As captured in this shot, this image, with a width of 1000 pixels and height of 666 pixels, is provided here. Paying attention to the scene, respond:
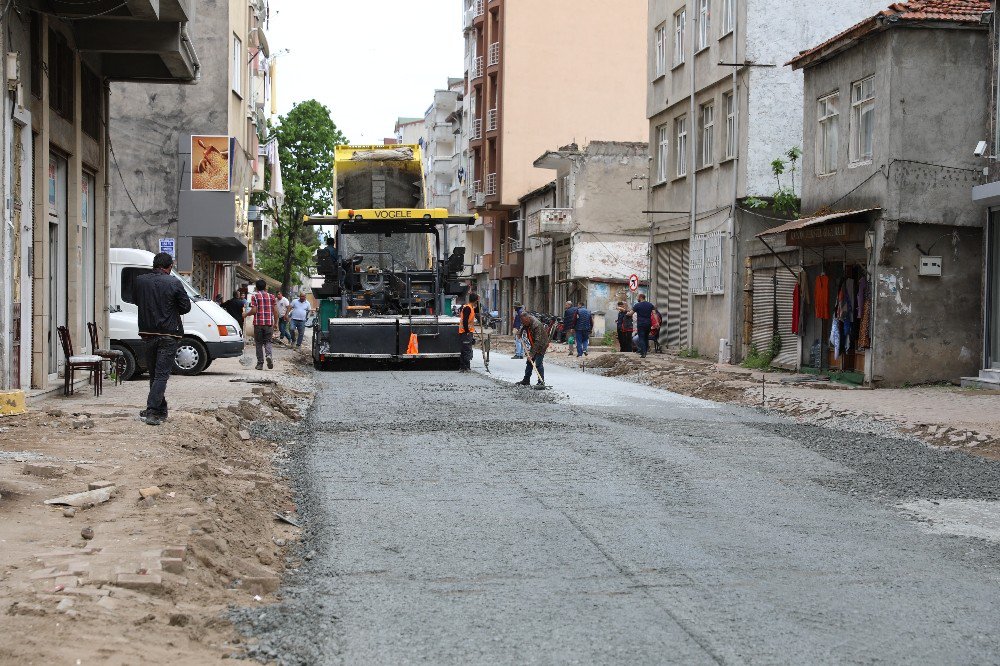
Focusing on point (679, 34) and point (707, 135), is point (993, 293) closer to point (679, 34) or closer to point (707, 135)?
point (707, 135)

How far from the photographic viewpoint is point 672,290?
36969 millimetres

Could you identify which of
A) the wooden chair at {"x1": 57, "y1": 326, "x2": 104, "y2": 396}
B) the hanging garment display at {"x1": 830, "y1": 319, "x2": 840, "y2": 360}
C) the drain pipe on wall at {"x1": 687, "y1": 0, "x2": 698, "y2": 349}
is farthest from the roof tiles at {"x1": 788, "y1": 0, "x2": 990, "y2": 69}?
the wooden chair at {"x1": 57, "y1": 326, "x2": 104, "y2": 396}

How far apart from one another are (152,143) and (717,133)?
16.4 m

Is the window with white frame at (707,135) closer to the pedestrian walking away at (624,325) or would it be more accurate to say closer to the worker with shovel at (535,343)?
the pedestrian walking away at (624,325)

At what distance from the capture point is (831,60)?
1001 inches

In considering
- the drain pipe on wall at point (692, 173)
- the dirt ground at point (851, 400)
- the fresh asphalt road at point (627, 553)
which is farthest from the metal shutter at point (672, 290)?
the fresh asphalt road at point (627, 553)

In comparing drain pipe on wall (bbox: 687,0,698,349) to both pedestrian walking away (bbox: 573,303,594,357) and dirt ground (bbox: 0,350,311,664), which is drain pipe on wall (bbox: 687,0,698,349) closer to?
pedestrian walking away (bbox: 573,303,594,357)

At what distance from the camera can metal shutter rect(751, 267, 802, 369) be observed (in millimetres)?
27859

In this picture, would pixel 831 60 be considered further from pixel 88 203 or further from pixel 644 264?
pixel 644 264

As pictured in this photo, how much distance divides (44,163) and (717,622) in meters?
12.8

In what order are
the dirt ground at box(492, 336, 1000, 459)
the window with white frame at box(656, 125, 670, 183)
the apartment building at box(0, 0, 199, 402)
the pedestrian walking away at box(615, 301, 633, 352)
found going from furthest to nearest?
1. the pedestrian walking away at box(615, 301, 633, 352)
2. the window with white frame at box(656, 125, 670, 183)
3. the dirt ground at box(492, 336, 1000, 459)
4. the apartment building at box(0, 0, 199, 402)

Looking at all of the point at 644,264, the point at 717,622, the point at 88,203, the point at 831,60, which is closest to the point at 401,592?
the point at 717,622

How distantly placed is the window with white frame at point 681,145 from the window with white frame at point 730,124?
11.6 ft

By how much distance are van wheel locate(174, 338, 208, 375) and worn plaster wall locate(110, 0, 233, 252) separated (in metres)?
13.9
